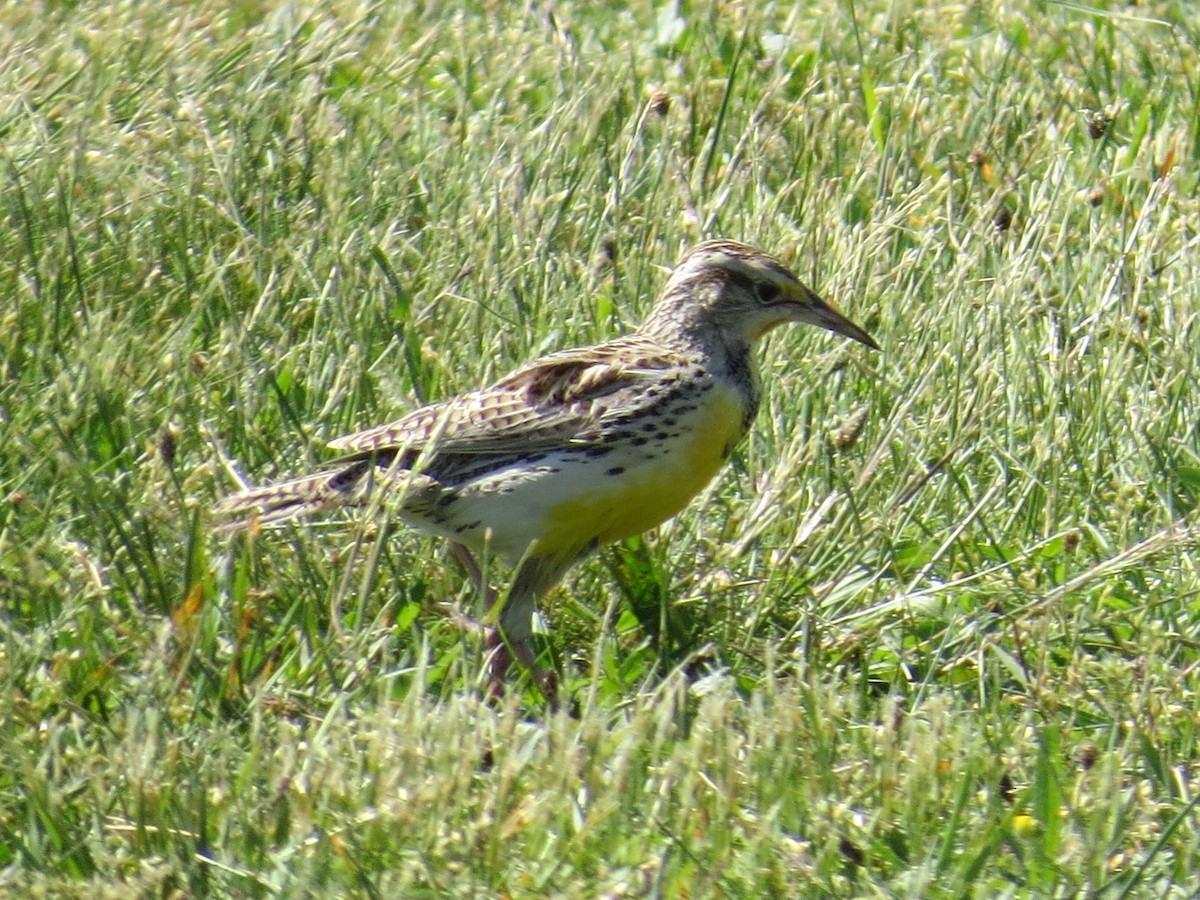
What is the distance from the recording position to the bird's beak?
5309 mm

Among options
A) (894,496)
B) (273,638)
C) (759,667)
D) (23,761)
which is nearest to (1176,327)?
(894,496)

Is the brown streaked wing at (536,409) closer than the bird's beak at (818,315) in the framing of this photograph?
Yes

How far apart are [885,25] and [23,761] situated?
18.9 feet

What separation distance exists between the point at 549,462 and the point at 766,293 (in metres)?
0.84

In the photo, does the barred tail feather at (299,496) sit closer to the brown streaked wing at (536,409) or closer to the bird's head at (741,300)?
the brown streaked wing at (536,409)

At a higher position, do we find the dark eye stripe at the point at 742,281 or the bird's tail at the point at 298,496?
the dark eye stripe at the point at 742,281

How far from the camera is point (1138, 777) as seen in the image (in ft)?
13.6

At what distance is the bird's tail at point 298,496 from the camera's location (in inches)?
186

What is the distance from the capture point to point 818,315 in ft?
17.5

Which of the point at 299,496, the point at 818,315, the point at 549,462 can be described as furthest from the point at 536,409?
the point at 818,315

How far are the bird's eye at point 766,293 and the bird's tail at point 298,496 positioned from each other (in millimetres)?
1143

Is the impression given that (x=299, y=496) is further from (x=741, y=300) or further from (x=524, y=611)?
(x=741, y=300)

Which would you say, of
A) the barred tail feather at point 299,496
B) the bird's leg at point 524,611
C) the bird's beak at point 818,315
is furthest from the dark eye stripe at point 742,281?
the barred tail feather at point 299,496

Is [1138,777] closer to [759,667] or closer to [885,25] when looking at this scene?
[759,667]
